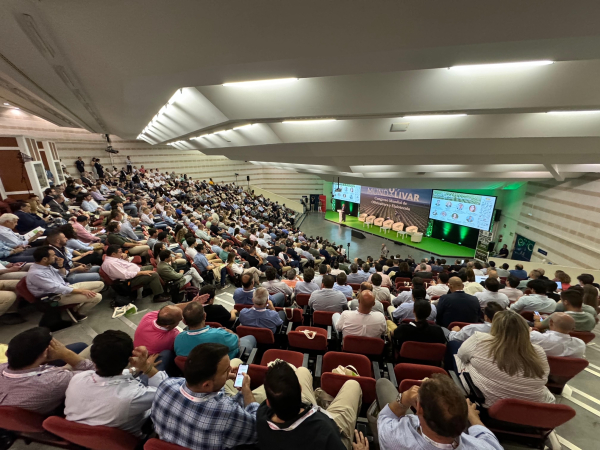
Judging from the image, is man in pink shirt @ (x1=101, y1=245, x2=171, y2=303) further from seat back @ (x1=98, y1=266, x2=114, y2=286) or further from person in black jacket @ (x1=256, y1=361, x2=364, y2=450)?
person in black jacket @ (x1=256, y1=361, x2=364, y2=450)

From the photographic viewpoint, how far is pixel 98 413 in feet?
5.08

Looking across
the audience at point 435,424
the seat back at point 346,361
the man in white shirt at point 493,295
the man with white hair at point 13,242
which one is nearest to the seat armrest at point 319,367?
the seat back at point 346,361

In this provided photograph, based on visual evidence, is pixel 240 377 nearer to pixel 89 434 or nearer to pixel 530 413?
pixel 89 434

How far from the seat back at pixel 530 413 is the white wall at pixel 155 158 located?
11778mm

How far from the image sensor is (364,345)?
284 cm

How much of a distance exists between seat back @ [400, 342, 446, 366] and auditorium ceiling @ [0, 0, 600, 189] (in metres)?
2.81

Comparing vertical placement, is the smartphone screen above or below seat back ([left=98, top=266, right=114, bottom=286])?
above

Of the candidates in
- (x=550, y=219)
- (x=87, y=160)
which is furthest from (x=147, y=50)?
(x=87, y=160)

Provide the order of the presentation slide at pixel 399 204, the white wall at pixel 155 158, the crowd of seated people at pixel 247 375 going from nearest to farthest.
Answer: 1. the crowd of seated people at pixel 247 375
2. the white wall at pixel 155 158
3. the presentation slide at pixel 399 204

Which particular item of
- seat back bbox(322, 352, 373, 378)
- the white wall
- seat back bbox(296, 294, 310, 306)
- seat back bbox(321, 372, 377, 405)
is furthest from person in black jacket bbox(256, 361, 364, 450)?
the white wall

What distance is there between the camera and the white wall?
11.5 m

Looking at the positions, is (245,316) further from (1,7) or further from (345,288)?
(1,7)

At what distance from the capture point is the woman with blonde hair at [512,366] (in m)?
1.96

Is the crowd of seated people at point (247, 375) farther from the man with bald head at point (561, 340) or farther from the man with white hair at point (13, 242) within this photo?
the man with white hair at point (13, 242)
